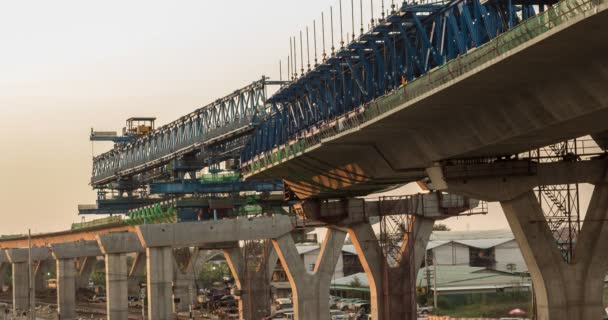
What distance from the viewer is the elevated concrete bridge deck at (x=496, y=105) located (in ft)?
119

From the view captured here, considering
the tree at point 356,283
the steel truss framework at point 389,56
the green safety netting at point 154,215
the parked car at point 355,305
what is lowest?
the parked car at point 355,305

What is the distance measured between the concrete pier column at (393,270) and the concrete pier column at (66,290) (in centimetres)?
5541

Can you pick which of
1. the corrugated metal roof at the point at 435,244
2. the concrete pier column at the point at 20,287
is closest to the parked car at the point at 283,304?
the concrete pier column at the point at 20,287

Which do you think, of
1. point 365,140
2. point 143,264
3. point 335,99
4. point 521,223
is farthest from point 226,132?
point 143,264

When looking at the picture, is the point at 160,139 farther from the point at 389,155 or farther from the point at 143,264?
the point at 389,155

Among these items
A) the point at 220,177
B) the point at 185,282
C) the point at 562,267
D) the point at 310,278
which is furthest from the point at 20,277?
the point at 562,267

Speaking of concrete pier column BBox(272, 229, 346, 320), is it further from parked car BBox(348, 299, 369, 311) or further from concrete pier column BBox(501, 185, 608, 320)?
concrete pier column BBox(501, 185, 608, 320)

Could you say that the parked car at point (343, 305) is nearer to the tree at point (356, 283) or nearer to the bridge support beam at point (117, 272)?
the tree at point (356, 283)

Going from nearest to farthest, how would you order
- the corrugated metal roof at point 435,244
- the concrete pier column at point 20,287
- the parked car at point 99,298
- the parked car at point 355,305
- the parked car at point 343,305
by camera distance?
the parked car at point 355,305, the parked car at point 343,305, the concrete pier column at point 20,287, the parked car at point 99,298, the corrugated metal roof at point 435,244

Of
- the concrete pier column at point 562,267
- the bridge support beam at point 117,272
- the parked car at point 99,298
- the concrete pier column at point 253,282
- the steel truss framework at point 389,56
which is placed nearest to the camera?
the steel truss framework at point 389,56

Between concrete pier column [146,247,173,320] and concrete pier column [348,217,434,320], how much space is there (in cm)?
1656

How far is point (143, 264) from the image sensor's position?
179 meters

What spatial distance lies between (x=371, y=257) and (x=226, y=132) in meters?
28.1

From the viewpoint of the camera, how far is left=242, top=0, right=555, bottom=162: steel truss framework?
47531 millimetres
